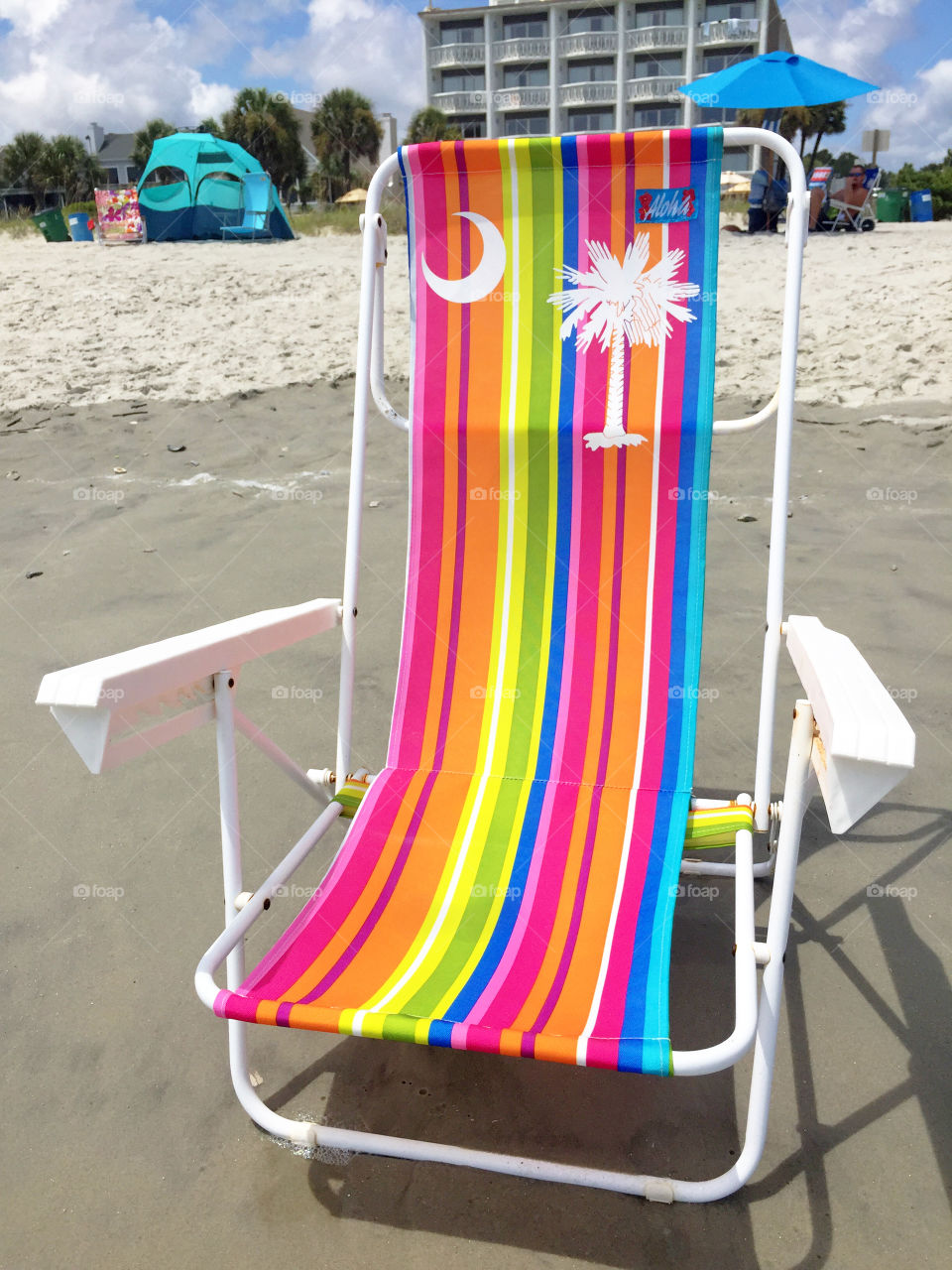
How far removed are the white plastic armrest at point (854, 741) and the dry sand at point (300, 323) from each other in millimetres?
5014

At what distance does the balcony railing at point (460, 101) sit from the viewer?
143 feet

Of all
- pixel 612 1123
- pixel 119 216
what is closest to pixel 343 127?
pixel 119 216

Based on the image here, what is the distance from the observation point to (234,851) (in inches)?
63.5

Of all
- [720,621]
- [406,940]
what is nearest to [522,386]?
[406,940]

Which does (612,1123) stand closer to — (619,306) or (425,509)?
(425,509)

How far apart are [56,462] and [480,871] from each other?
468cm

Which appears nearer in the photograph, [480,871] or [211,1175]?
[211,1175]

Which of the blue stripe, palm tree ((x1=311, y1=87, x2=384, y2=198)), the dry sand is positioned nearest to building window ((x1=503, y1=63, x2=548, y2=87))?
palm tree ((x1=311, y1=87, x2=384, y2=198))

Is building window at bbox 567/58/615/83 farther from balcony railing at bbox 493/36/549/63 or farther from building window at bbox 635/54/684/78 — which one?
balcony railing at bbox 493/36/549/63

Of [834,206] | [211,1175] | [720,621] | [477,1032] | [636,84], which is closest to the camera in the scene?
[477,1032]

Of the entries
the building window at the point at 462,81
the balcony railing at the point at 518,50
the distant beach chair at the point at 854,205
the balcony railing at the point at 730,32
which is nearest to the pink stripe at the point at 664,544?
the distant beach chair at the point at 854,205

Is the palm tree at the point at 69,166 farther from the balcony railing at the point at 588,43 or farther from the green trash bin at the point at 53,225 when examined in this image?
the green trash bin at the point at 53,225

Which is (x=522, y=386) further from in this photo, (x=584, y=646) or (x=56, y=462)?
(x=56, y=462)

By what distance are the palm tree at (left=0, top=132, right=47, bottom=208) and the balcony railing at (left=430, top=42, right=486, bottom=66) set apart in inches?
A: 746
